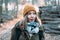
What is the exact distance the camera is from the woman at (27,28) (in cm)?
321

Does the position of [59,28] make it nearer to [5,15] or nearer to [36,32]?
[5,15]

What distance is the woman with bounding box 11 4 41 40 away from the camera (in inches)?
126

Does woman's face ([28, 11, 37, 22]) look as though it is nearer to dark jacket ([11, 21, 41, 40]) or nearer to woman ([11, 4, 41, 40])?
woman ([11, 4, 41, 40])

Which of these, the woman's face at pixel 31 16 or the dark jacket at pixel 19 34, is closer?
the dark jacket at pixel 19 34

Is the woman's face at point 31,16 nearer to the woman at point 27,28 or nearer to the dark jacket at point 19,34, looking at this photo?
the woman at point 27,28

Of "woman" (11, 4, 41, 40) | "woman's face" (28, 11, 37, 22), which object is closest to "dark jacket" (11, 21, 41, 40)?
"woman" (11, 4, 41, 40)

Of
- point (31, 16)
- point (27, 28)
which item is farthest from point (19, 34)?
point (31, 16)

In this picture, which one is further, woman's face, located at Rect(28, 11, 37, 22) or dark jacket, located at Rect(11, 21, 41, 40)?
woman's face, located at Rect(28, 11, 37, 22)

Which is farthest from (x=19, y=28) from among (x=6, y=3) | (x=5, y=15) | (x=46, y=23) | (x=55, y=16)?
(x=6, y=3)

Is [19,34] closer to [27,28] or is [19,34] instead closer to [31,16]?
[27,28]

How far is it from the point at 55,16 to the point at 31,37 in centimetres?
928

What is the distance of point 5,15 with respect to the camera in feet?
54.3

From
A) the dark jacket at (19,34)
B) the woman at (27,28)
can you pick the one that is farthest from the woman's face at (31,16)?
the dark jacket at (19,34)

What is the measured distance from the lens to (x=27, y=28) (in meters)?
3.27
